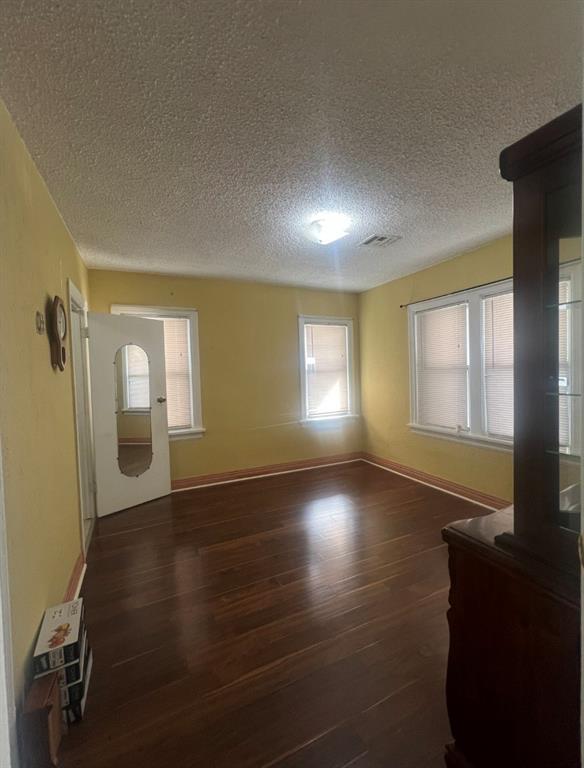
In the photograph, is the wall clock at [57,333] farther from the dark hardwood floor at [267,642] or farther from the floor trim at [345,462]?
the floor trim at [345,462]

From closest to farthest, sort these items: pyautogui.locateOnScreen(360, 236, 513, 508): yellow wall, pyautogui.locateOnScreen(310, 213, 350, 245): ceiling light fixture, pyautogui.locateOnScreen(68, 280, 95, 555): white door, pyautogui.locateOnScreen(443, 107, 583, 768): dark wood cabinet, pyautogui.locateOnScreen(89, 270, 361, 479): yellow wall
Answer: pyautogui.locateOnScreen(443, 107, 583, 768): dark wood cabinet, pyautogui.locateOnScreen(310, 213, 350, 245): ceiling light fixture, pyautogui.locateOnScreen(68, 280, 95, 555): white door, pyautogui.locateOnScreen(360, 236, 513, 508): yellow wall, pyautogui.locateOnScreen(89, 270, 361, 479): yellow wall

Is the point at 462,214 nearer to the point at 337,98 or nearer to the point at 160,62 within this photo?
the point at 337,98

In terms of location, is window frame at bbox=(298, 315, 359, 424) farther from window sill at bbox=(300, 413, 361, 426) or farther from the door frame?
the door frame

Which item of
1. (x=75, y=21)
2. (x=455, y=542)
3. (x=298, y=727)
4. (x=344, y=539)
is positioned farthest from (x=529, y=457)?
(x=344, y=539)

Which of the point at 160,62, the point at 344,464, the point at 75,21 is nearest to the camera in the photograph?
the point at 75,21

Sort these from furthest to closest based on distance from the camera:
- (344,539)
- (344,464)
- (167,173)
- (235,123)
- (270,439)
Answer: (344,464)
(270,439)
(344,539)
(167,173)
(235,123)

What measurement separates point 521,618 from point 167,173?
236 centimetres

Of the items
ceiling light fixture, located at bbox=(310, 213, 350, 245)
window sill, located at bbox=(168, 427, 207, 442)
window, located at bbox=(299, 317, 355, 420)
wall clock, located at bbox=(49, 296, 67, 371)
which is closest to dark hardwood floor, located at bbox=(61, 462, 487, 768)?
window sill, located at bbox=(168, 427, 207, 442)

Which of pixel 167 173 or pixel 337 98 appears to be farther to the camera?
pixel 167 173

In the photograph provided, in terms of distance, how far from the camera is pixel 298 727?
1.26 meters

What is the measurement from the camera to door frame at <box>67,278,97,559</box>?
2471mm

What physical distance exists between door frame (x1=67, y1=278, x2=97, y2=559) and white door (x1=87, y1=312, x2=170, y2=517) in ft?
0.17

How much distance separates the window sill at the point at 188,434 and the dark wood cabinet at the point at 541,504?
11.2ft

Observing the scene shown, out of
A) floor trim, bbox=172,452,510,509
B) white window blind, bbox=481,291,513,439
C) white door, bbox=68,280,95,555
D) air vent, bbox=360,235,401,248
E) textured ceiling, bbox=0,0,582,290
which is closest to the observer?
textured ceiling, bbox=0,0,582,290
